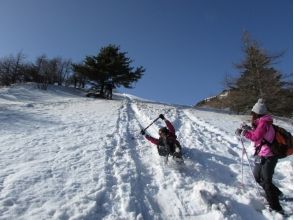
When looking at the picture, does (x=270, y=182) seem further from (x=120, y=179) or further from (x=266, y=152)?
(x=120, y=179)

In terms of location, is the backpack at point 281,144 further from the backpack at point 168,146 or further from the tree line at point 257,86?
the tree line at point 257,86

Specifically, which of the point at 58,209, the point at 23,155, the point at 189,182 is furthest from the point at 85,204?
the point at 23,155

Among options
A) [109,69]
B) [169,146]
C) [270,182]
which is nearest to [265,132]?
[270,182]

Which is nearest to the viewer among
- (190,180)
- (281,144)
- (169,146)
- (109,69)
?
(281,144)

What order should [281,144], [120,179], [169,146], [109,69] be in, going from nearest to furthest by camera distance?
[281,144]
[120,179]
[169,146]
[109,69]

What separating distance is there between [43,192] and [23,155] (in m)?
3.02

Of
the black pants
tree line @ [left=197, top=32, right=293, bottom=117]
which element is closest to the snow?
the black pants

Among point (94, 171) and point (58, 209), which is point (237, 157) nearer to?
point (94, 171)

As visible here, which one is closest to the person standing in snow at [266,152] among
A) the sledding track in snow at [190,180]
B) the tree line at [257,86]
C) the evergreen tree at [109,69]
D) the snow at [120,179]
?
the snow at [120,179]

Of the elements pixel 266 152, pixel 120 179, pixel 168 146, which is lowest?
pixel 120 179

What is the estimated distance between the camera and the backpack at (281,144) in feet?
19.2

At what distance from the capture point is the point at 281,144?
588cm

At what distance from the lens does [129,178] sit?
7.55m

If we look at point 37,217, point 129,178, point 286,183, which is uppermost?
point 286,183
